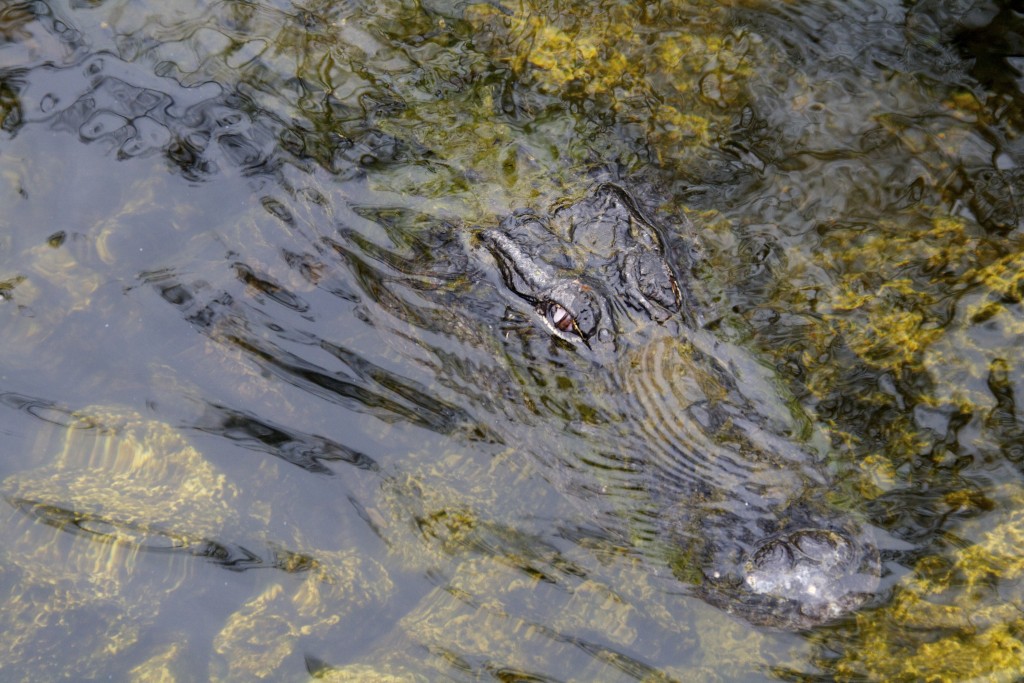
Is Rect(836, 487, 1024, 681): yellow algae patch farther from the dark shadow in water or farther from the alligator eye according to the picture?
the dark shadow in water

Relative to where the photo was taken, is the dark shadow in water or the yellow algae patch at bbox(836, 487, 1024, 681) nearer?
the yellow algae patch at bbox(836, 487, 1024, 681)

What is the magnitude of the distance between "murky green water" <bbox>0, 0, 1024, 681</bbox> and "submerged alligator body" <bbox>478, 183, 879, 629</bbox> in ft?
0.10

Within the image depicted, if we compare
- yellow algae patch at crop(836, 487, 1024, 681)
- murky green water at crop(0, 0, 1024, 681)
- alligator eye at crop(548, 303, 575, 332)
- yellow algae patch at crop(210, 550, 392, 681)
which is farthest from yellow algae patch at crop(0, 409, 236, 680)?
yellow algae patch at crop(836, 487, 1024, 681)

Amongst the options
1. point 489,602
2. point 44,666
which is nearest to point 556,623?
point 489,602

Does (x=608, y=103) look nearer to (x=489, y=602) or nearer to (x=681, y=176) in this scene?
(x=681, y=176)

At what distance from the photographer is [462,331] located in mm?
4094

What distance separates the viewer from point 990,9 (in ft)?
17.0

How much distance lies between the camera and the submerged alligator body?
3160mm

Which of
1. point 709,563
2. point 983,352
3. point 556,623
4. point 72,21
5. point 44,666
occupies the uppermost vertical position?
point 72,21

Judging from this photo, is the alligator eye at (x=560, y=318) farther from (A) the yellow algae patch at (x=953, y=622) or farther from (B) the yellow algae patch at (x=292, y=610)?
(A) the yellow algae patch at (x=953, y=622)

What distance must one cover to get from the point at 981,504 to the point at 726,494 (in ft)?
3.57

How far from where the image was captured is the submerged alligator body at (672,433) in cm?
316

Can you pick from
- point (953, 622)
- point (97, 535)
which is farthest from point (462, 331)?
point (953, 622)

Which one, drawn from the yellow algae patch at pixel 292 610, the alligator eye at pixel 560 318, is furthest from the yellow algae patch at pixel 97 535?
the alligator eye at pixel 560 318
